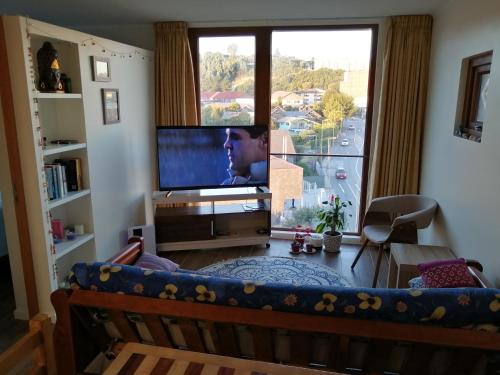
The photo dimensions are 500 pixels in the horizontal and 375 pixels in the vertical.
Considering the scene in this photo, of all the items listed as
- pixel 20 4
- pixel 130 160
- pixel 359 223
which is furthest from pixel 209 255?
pixel 20 4

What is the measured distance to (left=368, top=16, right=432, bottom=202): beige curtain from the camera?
385 cm

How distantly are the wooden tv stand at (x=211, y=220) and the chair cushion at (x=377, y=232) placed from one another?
1088mm

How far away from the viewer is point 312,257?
411 cm

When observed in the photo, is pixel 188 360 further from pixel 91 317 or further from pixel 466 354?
pixel 466 354

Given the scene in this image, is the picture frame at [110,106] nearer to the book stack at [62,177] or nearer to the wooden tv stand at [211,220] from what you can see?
the book stack at [62,177]

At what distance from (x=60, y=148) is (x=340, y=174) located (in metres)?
2.99

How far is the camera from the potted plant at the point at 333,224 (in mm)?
4203

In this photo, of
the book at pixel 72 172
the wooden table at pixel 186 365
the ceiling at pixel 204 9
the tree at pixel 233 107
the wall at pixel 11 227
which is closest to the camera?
the wooden table at pixel 186 365

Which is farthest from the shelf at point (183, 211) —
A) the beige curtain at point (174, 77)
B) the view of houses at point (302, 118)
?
the beige curtain at point (174, 77)

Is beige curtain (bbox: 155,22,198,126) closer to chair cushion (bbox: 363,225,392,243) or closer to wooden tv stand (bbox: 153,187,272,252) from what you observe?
wooden tv stand (bbox: 153,187,272,252)

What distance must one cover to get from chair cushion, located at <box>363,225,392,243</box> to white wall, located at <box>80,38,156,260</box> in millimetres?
2397

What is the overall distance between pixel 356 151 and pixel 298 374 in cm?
349

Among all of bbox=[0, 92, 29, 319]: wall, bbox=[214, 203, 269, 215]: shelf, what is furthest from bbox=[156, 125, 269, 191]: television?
bbox=[0, 92, 29, 319]: wall

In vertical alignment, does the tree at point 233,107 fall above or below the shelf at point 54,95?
below
